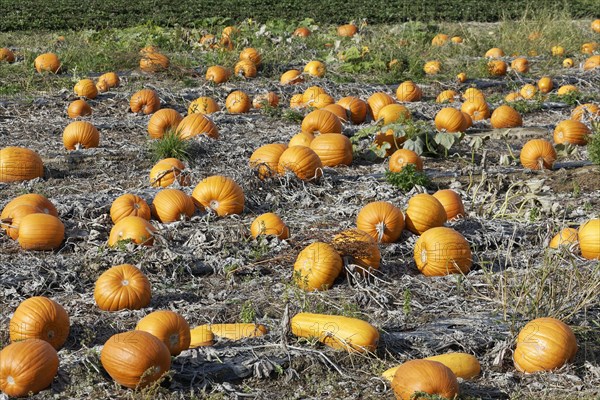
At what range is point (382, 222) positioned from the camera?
A: 274 inches

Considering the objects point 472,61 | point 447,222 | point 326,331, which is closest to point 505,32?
point 472,61

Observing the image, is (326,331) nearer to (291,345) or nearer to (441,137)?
(291,345)

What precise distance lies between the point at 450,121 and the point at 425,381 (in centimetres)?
607

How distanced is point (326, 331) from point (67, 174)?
14.9 feet

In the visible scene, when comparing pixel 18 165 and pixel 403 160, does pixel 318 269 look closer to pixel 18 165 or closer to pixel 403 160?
pixel 403 160

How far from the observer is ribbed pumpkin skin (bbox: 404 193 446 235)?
709 cm

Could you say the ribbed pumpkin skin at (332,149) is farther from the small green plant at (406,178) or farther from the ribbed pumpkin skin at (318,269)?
the ribbed pumpkin skin at (318,269)

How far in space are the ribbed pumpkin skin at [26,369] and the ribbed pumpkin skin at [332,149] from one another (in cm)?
478

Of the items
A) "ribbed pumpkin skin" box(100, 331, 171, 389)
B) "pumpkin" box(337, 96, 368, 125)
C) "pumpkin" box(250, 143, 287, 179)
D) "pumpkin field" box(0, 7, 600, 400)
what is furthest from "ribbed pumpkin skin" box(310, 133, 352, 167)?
"ribbed pumpkin skin" box(100, 331, 171, 389)

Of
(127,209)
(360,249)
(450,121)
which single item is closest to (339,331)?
(360,249)

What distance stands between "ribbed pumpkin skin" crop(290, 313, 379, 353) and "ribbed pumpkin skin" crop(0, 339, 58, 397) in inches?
55.6

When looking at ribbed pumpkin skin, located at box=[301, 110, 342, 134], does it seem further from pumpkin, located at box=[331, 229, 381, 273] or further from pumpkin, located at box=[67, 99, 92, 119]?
pumpkin, located at box=[331, 229, 381, 273]

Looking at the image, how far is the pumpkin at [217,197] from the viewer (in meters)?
7.54

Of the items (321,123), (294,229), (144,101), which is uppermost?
(294,229)
